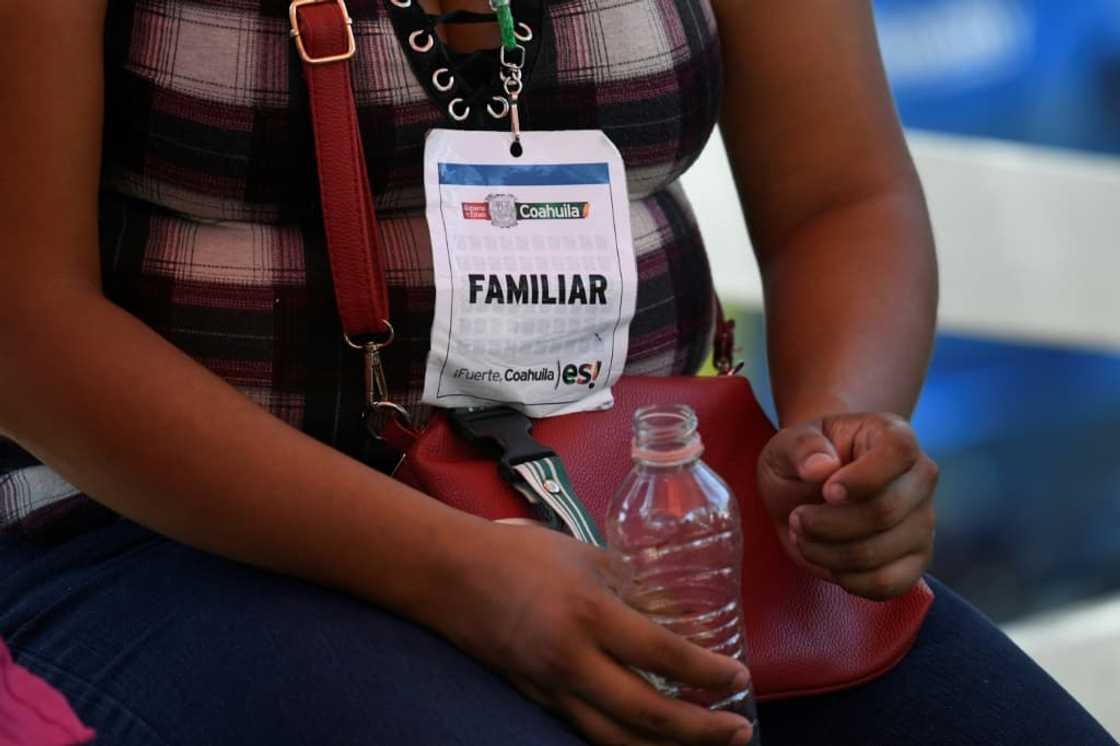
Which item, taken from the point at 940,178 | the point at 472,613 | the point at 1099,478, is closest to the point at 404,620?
the point at 472,613

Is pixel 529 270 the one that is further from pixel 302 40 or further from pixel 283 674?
pixel 283 674

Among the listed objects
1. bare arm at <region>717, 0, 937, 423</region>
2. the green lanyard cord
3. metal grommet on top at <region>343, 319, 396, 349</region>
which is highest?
the green lanyard cord

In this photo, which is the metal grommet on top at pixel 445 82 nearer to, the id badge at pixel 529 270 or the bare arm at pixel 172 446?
the id badge at pixel 529 270

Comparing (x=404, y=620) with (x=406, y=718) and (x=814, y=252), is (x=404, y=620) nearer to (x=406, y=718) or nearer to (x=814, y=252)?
(x=406, y=718)

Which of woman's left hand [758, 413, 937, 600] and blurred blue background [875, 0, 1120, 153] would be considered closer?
woman's left hand [758, 413, 937, 600]

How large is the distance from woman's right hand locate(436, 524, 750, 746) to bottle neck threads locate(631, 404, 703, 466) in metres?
0.07

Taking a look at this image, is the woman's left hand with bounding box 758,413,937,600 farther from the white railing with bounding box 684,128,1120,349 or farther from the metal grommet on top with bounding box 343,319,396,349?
the white railing with bounding box 684,128,1120,349

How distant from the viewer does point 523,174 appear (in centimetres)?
110

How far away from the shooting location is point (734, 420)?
3.73 feet

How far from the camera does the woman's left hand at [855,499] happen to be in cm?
98

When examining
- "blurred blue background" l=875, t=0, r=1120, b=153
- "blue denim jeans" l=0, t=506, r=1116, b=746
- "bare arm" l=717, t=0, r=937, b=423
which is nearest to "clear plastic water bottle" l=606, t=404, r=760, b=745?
"blue denim jeans" l=0, t=506, r=1116, b=746

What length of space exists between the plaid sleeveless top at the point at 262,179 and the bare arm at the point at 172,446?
47 millimetres

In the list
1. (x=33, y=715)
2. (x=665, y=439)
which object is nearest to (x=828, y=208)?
(x=665, y=439)

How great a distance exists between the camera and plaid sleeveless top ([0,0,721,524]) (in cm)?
102
